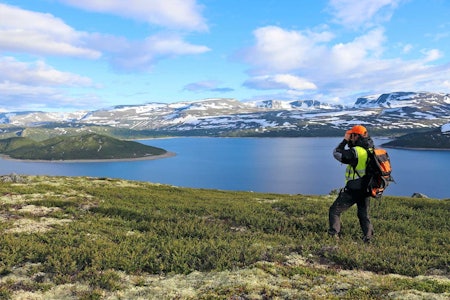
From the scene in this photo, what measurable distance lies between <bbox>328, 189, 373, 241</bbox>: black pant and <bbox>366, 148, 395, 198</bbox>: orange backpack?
0.56m

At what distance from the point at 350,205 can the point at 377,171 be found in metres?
1.96

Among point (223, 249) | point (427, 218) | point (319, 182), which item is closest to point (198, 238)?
point (223, 249)

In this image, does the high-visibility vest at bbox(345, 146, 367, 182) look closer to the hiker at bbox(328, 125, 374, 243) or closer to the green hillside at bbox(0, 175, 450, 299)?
the hiker at bbox(328, 125, 374, 243)

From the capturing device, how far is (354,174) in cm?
1231

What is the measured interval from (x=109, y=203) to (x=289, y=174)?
144 metres

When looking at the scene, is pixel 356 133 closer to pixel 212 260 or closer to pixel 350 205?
pixel 350 205

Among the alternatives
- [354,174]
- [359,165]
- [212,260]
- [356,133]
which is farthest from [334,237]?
[212,260]

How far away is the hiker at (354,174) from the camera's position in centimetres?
1191

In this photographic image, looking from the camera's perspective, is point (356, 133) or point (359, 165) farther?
point (356, 133)

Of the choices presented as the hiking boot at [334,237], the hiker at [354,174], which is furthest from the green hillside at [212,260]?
the hiker at [354,174]

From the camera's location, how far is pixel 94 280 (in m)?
8.73

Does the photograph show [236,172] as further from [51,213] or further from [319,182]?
[51,213]

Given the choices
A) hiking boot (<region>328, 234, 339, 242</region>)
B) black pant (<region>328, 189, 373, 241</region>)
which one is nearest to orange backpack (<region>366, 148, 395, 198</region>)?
black pant (<region>328, 189, 373, 241</region>)

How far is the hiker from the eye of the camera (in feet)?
39.1
